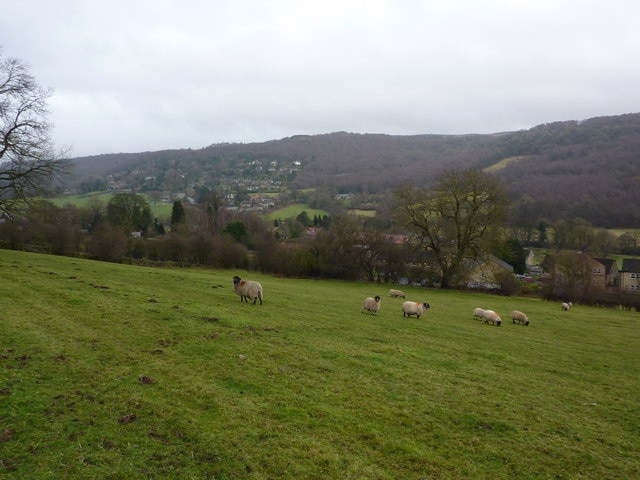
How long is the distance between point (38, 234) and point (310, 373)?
2049 inches

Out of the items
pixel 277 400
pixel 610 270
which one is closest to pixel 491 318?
pixel 277 400

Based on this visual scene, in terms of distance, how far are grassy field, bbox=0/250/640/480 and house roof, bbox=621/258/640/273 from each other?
83629 millimetres

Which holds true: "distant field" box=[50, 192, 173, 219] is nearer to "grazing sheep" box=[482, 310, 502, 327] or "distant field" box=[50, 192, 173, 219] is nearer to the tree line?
the tree line

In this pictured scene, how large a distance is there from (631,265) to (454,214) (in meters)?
61.8

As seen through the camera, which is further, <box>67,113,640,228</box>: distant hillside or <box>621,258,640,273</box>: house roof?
<box>67,113,640,228</box>: distant hillside

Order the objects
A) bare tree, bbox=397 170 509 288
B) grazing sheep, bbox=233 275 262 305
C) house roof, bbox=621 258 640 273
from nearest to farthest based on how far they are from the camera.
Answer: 1. grazing sheep, bbox=233 275 262 305
2. bare tree, bbox=397 170 509 288
3. house roof, bbox=621 258 640 273

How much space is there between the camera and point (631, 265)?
8475cm

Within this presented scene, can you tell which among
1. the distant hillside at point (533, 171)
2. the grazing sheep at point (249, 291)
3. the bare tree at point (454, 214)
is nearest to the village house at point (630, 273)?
the distant hillside at point (533, 171)

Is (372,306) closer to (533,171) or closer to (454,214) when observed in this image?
(454,214)

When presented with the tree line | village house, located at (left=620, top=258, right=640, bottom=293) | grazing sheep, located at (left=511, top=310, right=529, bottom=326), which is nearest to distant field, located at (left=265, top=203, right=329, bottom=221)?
the tree line

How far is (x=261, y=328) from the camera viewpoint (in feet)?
51.8

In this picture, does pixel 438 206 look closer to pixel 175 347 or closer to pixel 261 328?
pixel 261 328

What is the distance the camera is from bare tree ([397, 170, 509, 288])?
47156mm

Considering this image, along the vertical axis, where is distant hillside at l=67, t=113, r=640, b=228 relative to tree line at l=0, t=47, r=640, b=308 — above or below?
above
